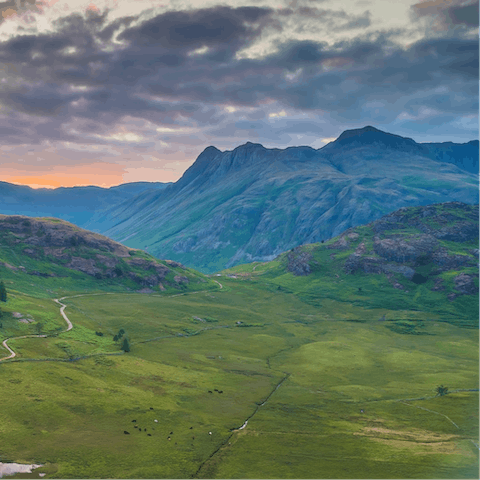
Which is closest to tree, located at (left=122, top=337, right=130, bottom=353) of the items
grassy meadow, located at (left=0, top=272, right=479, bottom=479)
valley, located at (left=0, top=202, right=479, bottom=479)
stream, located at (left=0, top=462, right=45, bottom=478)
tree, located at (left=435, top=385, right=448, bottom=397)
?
valley, located at (left=0, top=202, right=479, bottom=479)

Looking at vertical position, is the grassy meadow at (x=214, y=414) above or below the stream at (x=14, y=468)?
below

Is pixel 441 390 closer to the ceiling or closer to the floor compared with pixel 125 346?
closer to the floor

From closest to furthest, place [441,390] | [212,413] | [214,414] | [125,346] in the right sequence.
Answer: [214,414], [212,413], [441,390], [125,346]

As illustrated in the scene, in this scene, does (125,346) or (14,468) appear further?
(125,346)

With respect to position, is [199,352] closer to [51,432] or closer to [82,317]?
[82,317]

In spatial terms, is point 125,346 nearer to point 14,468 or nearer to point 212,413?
point 212,413

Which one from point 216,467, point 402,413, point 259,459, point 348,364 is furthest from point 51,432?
point 348,364

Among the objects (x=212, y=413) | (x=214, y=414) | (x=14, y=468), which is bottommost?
(x=214, y=414)

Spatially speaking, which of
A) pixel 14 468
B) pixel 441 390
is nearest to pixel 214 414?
pixel 14 468

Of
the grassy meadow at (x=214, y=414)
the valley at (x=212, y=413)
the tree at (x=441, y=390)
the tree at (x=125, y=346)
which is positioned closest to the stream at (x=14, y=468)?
the valley at (x=212, y=413)

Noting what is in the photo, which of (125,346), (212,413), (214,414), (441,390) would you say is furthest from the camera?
(125,346)

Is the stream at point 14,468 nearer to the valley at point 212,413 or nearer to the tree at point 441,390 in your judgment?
the valley at point 212,413
